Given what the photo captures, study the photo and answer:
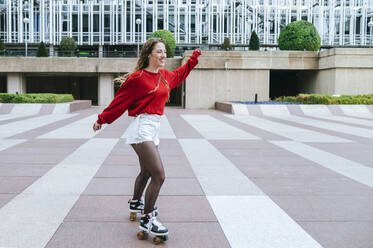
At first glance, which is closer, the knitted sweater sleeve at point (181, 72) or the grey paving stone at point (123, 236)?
the grey paving stone at point (123, 236)

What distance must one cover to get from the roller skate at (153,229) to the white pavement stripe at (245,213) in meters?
0.62

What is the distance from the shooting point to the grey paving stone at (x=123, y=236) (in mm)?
3436

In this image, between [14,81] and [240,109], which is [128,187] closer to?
[240,109]

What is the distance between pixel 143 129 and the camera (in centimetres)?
358

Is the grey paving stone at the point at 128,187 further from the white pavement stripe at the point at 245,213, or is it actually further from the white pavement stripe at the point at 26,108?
the white pavement stripe at the point at 26,108

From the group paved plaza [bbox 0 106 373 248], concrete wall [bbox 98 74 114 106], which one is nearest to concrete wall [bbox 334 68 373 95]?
paved plaza [bbox 0 106 373 248]

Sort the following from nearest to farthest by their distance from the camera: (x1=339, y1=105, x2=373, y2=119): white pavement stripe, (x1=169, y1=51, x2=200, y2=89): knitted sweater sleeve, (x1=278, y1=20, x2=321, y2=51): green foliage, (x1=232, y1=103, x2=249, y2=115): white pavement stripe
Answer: (x1=169, y1=51, x2=200, y2=89): knitted sweater sleeve < (x1=232, y1=103, x2=249, y2=115): white pavement stripe < (x1=339, y1=105, x2=373, y2=119): white pavement stripe < (x1=278, y1=20, x2=321, y2=51): green foliage

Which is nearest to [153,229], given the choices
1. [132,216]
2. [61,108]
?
[132,216]

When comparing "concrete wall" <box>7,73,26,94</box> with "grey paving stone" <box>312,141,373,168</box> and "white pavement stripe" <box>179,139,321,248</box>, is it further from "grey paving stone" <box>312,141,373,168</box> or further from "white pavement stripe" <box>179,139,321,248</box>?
"white pavement stripe" <box>179,139,321,248</box>

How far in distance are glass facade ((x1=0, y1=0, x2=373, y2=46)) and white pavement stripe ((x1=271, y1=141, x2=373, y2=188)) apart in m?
36.7

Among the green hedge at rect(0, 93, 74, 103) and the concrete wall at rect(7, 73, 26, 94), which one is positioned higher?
the concrete wall at rect(7, 73, 26, 94)

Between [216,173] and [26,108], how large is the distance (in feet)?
54.8

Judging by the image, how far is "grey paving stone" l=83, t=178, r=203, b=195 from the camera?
5.17 metres

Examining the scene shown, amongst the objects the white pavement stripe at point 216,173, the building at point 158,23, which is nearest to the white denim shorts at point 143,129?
the white pavement stripe at point 216,173
